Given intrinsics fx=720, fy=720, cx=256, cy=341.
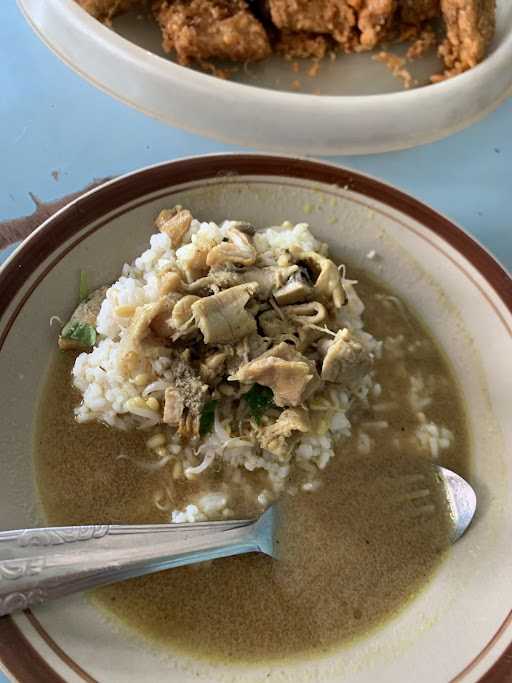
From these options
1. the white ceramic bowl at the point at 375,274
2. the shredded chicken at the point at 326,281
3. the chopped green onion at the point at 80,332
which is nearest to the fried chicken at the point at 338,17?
the white ceramic bowl at the point at 375,274

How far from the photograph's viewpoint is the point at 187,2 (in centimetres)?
283

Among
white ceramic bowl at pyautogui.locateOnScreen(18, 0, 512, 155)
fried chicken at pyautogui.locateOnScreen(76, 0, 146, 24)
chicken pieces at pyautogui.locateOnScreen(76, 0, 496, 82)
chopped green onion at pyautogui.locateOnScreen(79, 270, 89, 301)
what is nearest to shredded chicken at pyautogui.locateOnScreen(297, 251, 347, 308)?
chopped green onion at pyautogui.locateOnScreen(79, 270, 89, 301)

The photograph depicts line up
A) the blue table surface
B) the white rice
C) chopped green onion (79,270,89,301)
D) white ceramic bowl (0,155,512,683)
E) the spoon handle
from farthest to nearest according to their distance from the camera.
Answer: the blue table surface
chopped green onion (79,270,89,301)
the white rice
white ceramic bowl (0,155,512,683)
the spoon handle

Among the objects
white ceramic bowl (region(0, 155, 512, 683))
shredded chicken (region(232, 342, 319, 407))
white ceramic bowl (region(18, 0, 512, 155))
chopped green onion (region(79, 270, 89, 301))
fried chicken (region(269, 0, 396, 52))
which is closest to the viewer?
white ceramic bowl (region(0, 155, 512, 683))

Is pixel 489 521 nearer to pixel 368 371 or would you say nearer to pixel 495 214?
pixel 368 371

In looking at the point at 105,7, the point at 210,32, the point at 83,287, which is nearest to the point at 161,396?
the point at 83,287

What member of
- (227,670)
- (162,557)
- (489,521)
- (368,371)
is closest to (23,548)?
(162,557)

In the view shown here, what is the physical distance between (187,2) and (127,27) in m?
0.26

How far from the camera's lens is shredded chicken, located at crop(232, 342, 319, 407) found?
1754mm

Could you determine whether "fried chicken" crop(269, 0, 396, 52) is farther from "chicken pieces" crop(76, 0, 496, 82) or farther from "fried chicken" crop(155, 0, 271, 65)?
"fried chicken" crop(155, 0, 271, 65)

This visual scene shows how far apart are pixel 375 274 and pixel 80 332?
2.92ft

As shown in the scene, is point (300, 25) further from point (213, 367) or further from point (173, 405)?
point (173, 405)

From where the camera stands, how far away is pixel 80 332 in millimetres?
1963

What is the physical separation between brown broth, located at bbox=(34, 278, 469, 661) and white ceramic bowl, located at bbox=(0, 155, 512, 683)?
43mm
